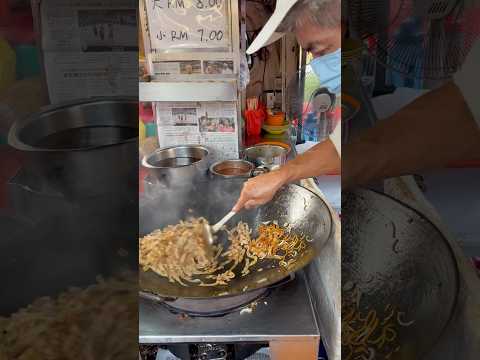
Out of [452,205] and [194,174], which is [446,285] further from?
[194,174]

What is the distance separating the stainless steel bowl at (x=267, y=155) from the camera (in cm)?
88

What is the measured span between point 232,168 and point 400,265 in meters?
0.43

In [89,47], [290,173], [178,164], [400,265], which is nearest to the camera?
[89,47]

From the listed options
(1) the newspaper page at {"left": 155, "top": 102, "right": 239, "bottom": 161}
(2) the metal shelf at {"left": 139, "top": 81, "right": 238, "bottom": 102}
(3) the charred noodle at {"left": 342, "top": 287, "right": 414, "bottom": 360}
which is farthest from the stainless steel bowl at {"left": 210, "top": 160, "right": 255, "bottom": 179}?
(3) the charred noodle at {"left": 342, "top": 287, "right": 414, "bottom": 360}

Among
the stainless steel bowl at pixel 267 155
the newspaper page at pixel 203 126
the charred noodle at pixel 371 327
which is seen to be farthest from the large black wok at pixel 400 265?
the newspaper page at pixel 203 126

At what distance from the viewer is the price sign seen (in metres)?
0.77

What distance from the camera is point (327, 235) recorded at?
0.85 meters

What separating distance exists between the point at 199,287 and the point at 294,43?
54 cm

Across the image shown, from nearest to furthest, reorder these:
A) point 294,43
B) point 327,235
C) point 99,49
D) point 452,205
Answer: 1. point 99,49
2. point 452,205
3. point 294,43
4. point 327,235

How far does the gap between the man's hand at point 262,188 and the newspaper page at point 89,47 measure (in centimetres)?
35

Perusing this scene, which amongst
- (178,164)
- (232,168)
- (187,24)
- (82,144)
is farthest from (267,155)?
(82,144)

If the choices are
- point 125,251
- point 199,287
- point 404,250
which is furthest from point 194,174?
point 404,250

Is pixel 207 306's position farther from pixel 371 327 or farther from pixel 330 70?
pixel 330 70

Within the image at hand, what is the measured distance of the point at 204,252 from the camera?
0.87 m
